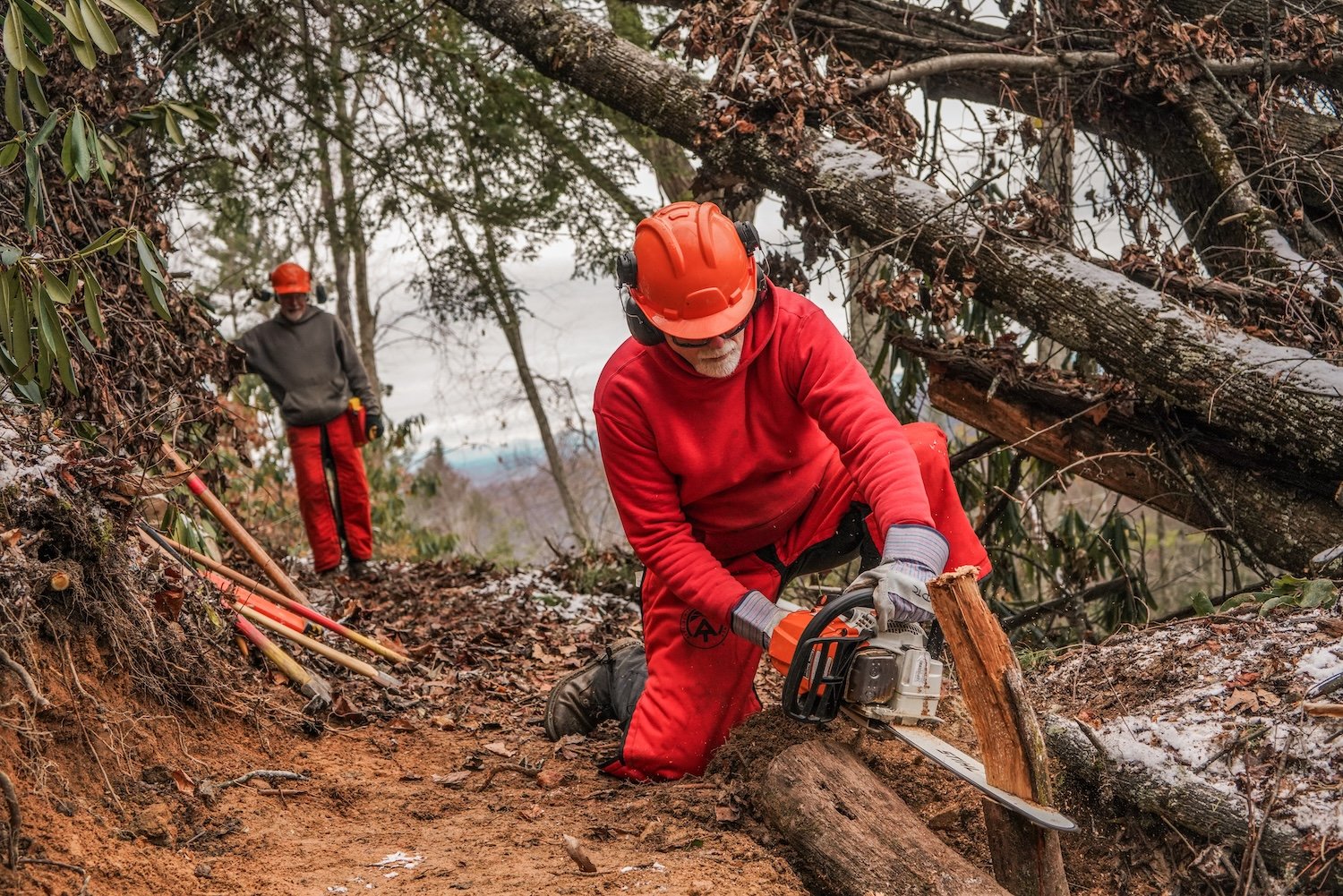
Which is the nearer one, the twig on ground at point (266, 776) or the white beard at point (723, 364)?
the twig on ground at point (266, 776)

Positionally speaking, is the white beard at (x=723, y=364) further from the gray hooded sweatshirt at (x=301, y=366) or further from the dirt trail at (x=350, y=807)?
the gray hooded sweatshirt at (x=301, y=366)

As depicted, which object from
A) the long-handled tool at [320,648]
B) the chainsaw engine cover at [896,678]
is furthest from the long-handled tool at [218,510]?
the chainsaw engine cover at [896,678]

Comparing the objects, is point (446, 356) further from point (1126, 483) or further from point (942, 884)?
point (942, 884)

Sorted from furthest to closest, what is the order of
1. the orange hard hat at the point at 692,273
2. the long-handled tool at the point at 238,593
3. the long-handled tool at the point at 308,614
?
the long-handled tool at the point at 308,614
the long-handled tool at the point at 238,593
the orange hard hat at the point at 692,273

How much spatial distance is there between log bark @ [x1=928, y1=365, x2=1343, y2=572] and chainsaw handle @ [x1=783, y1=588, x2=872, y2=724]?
1.55 m

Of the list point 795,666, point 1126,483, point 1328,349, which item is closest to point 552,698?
point 795,666

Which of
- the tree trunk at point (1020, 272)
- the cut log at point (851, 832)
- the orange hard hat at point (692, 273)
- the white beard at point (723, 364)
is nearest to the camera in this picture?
the cut log at point (851, 832)

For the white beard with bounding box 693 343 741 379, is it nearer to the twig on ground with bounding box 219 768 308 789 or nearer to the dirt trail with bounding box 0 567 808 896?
the dirt trail with bounding box 0 567 808 896

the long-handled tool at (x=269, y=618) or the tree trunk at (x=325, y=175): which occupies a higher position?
the tree trunk at (x=325, y=175)

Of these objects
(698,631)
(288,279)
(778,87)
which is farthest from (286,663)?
(288,279)

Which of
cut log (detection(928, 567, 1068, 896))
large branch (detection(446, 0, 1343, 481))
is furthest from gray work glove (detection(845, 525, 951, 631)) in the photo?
large branch (detection(446, 0, 1343, 481))

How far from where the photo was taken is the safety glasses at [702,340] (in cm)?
283

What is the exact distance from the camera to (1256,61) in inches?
176

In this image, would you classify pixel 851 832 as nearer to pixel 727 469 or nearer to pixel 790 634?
pixel 790 634
